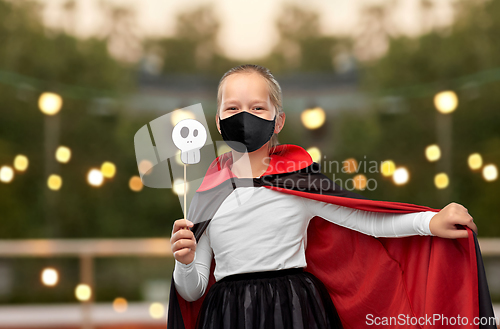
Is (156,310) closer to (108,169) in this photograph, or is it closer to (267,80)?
(108,169)

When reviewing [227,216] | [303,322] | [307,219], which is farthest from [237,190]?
[303,322]

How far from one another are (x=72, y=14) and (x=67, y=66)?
47 centimetres

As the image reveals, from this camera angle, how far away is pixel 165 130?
3.41ft

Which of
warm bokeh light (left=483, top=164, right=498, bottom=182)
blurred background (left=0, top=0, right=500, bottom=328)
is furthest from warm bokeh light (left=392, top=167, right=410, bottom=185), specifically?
warm bokeh light (left=483, top=164, right=498, bottom=182)

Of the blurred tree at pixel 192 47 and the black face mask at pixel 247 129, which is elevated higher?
the blurred tree at pixel 192 47

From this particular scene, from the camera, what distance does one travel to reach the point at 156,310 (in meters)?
3.34

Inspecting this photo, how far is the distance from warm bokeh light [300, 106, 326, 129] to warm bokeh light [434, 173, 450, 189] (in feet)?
3.43

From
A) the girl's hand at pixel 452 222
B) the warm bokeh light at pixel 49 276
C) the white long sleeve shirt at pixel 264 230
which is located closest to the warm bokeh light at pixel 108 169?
the warm bokeh light at pixel 49 276

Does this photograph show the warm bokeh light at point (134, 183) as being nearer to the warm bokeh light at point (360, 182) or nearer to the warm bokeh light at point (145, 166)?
the warm bokeh light at point (360, 182)

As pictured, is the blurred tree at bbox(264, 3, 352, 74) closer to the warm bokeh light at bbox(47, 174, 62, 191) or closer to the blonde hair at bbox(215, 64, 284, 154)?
the warm bokeh light at bbox(47, 174, 62, 191)

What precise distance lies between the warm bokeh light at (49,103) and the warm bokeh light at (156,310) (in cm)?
183

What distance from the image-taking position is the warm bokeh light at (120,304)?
3.46 metres

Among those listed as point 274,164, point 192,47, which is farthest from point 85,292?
point 192,47

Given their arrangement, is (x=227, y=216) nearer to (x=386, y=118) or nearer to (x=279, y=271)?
(x=279, y=271)
